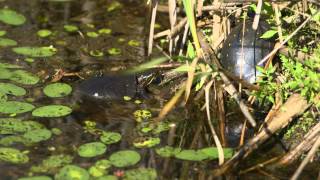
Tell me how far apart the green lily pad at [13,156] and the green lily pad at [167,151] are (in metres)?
0.63

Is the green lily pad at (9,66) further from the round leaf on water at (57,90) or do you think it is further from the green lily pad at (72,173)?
the green lily pad at (72,173)

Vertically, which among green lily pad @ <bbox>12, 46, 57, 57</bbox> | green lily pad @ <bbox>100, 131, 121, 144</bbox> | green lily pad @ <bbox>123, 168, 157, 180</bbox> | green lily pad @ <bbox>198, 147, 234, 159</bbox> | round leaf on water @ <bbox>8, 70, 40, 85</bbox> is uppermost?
green lily pad @ <bbox>12, 46, 57, 57</bbox>

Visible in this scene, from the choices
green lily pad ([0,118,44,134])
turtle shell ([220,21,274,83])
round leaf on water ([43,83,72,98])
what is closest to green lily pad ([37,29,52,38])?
round leaf on water ([43,83,72,98])

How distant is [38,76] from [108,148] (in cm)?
85

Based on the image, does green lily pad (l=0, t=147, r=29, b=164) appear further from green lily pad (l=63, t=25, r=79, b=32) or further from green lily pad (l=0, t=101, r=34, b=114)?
green lily pad (l=63, t=25, r=79, b=32)

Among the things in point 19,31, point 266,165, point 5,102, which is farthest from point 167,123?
point 19,31

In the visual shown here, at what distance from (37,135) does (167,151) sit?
2.12 ft

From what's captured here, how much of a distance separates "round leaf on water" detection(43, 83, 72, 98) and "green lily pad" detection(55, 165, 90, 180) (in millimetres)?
708

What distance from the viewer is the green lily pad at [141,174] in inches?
103

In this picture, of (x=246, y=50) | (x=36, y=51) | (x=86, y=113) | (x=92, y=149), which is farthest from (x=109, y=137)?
(x=36, y=51)

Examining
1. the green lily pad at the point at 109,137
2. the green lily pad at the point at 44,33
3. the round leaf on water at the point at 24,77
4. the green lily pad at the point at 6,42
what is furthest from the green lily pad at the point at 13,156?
the green lily pad at the point at 44,33

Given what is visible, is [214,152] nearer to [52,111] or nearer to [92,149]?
[92,149]

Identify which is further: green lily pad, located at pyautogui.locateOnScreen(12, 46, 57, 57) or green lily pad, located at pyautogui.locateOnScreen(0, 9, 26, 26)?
green lily pad, located at pyautogui.locateOnScreen(0, 9, 26, 26)

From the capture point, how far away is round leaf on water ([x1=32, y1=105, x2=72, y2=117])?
3.06 meters
